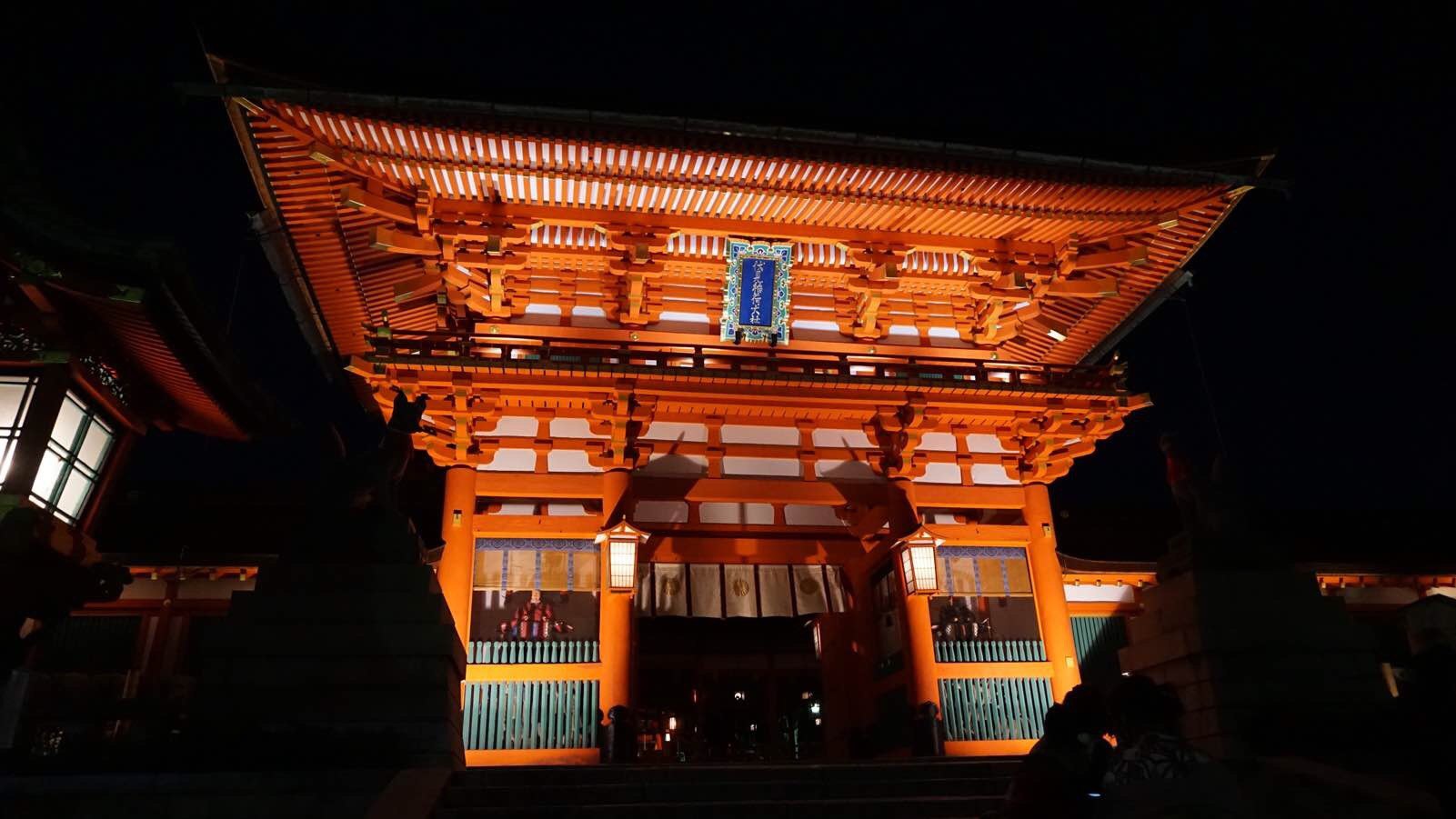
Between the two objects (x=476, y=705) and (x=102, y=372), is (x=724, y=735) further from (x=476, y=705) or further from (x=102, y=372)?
(x=102, y=372)

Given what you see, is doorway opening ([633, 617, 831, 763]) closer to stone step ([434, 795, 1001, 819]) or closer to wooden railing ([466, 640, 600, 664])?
wooden railing ([466, 640, 600, 664])

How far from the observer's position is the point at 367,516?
7.55m

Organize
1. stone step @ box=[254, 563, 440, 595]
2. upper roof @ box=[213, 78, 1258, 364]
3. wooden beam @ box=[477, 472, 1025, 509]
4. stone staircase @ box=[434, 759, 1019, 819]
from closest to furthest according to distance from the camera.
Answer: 1. stone staircase @ box=[434, 759, 1019, 819]
2. stone step @ box=[254, 563, 440, 595]
3. upper roof @ box=[213, 78, 1258, 364]
4. wooden beam @ box=[477, 472, 1025, 509]

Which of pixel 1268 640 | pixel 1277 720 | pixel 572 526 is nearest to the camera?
pixel 1277 720

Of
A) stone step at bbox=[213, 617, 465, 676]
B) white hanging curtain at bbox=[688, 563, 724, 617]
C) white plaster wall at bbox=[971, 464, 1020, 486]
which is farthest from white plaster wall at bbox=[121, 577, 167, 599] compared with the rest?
white plaster wall at bbox=[971, 464, 1020, 486]

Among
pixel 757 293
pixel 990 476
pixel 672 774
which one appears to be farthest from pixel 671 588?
pixel 672 774

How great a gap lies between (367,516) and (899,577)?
6.90 m

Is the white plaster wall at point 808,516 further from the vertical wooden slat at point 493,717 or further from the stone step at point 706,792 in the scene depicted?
the stone step at point 706,792

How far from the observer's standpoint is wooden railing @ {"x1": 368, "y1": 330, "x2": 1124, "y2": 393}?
11227mm

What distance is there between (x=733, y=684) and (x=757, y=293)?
778 centimetres

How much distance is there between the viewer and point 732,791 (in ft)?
22.2

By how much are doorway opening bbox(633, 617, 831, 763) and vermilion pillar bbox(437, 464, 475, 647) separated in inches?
238

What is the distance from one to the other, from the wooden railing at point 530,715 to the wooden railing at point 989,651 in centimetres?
455

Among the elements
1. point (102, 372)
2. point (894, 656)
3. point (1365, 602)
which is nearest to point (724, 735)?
point (894, 656)
